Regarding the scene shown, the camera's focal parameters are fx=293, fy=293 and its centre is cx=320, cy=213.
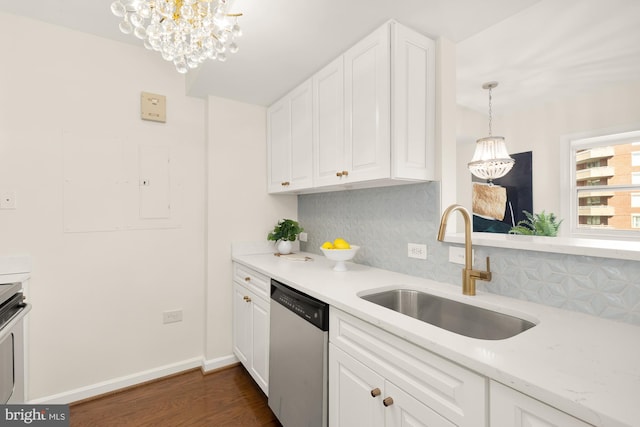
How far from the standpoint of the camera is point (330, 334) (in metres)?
1.30

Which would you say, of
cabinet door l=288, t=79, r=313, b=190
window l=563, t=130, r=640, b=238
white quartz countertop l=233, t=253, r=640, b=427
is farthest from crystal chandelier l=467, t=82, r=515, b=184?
white quartz countertop l=233, t=253, r=640, b=427

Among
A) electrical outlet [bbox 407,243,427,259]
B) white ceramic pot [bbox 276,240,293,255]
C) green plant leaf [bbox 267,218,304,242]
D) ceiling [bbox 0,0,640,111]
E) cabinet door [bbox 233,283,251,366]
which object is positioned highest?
ceiling [bbox 0,0,640,111]

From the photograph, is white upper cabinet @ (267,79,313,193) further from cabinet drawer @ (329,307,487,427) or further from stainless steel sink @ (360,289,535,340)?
cabinet drawer @ (329,307,487,427)

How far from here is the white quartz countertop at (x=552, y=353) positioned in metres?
0.59

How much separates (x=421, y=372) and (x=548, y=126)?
3.71m

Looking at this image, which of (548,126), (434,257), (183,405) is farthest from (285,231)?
(548,126)

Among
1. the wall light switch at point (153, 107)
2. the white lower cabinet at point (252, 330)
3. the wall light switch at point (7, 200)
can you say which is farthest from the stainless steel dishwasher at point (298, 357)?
the wall light switch at point (7, 200)

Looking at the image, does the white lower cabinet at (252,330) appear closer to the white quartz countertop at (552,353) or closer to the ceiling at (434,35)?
the white quartz countertop at (552,353)

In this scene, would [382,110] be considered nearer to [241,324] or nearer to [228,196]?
[228,196]

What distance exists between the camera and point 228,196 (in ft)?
8.07

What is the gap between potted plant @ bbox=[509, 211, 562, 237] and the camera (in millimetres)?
3146

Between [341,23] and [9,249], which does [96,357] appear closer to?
[9,249]

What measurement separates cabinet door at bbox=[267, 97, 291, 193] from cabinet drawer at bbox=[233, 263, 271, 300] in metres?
0.71

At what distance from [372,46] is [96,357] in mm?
2664
